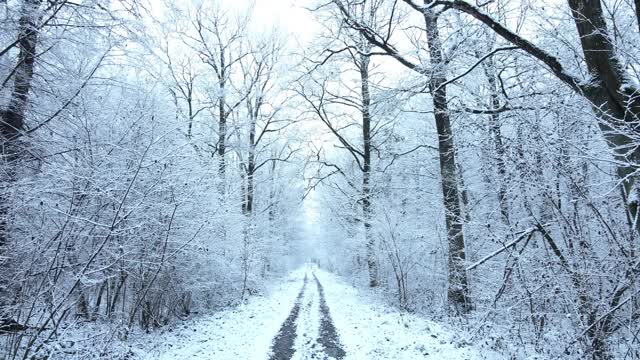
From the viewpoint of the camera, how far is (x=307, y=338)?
8.56 metres

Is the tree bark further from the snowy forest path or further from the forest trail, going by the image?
the snowy forest path

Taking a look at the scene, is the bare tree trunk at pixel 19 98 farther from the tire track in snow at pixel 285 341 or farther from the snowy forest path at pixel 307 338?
the snowy forest path at pixel 307 338

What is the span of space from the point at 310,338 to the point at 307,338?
0.07 meters

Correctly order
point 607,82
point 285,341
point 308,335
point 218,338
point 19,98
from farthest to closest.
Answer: point 308,335, point 218,338, point 285,341, point 19,98, point 607,82

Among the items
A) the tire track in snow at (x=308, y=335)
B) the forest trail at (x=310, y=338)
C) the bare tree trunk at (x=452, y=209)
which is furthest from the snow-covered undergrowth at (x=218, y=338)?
the bare tree trunk at (x=452, y=209)

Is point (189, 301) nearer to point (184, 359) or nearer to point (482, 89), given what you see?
point (184, 359)

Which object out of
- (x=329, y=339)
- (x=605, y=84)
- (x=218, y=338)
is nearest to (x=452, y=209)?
(x=329, y=339)

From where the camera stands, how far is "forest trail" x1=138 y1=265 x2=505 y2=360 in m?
6.89

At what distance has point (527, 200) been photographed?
218 inches

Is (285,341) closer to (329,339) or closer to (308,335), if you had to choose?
(308,335)

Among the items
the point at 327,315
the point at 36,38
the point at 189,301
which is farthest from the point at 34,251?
the point at 327,315

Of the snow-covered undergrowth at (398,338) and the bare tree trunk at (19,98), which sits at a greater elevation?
the bare tree trunk at (19,98)

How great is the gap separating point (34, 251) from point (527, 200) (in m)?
7.59

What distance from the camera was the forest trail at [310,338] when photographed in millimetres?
6893
